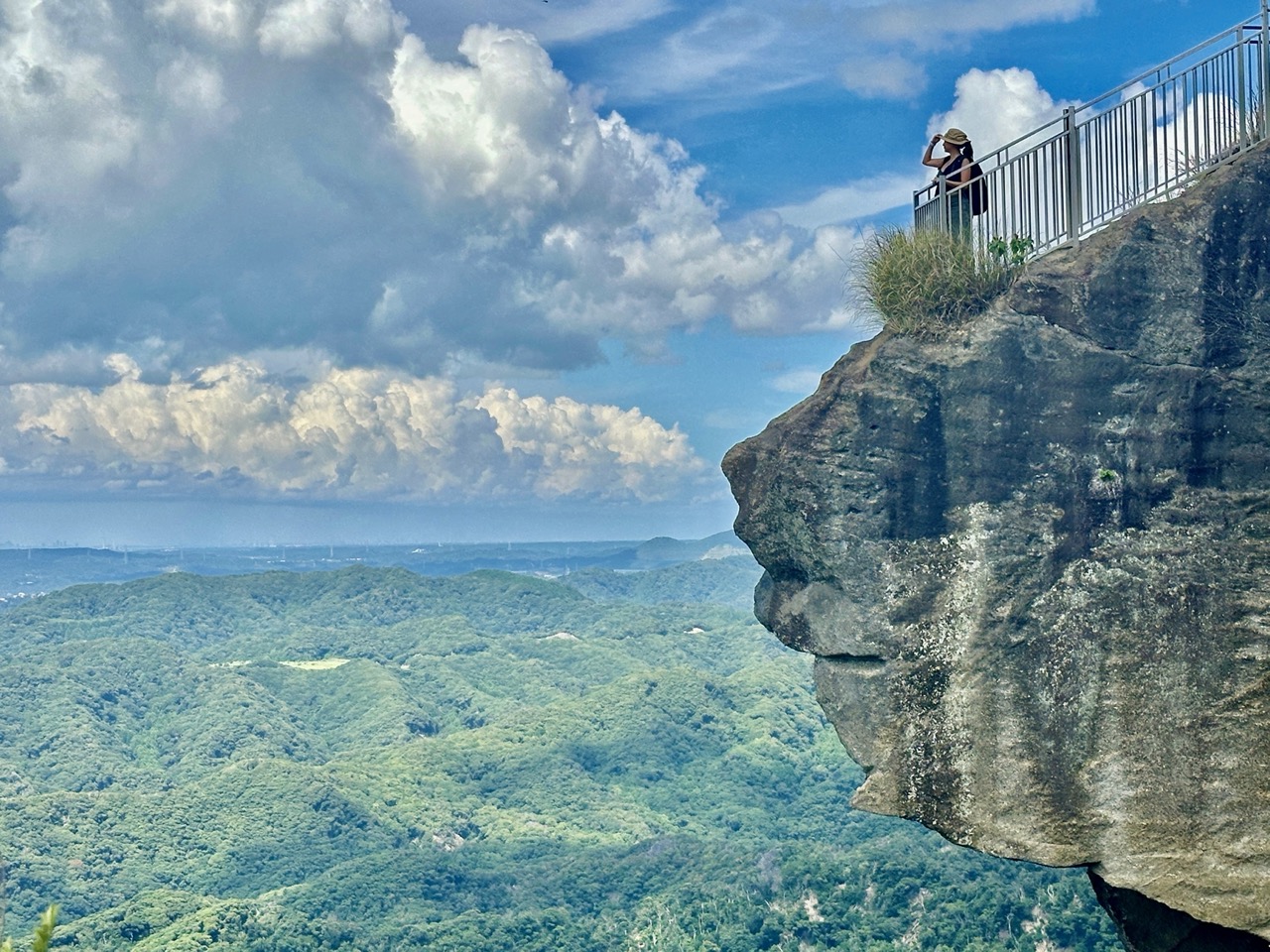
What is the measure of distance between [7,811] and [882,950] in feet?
390

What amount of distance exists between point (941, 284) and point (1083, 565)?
2.87 metres

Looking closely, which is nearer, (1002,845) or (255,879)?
(1002,845)

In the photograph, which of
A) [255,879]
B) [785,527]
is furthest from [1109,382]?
[255,879]

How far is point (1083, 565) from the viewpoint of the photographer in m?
11.9

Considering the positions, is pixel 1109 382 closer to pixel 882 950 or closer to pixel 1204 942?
pixel 1204 942

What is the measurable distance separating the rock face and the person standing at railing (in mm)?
1465

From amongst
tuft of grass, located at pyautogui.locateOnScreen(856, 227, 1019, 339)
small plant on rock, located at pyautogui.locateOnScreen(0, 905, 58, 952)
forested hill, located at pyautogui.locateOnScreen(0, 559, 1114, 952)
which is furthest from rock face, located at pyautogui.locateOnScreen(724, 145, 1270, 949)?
forested hill, located at pyautogui.locateOnScreen(0, 559, 1114, 952)

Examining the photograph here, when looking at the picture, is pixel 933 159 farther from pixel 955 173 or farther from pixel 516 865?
pixel 516 865

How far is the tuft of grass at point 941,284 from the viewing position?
1263 centimetres

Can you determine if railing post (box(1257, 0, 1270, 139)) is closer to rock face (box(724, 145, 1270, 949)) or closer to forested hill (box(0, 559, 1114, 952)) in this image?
rock face (box(724, 145, 1270, 949))

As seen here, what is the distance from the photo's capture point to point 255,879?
16062 centimetres

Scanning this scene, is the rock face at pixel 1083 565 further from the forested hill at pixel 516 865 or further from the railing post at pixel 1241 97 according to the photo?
the forested hill at pixel 516 865

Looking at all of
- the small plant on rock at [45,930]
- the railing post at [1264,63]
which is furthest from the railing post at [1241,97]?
the small plant on rock at [45,930]

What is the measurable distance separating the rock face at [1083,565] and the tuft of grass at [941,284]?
0.71 ft
